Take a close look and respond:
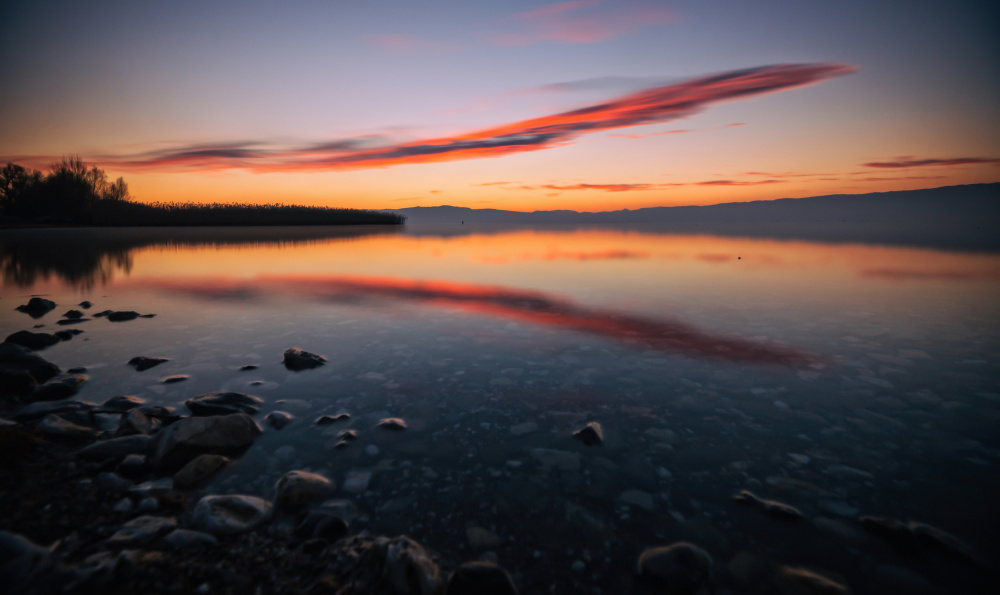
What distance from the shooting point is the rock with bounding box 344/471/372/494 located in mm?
3764

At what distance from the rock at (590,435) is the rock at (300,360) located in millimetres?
4396

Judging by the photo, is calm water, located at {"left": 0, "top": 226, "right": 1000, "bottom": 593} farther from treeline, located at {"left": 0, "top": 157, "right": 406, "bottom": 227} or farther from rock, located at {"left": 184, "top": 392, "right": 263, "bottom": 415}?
treeline, located at {"left": 0, "top": 157, "right": 406, "bottom": 227}

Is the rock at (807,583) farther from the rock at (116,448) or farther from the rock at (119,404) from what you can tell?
the rock at (119,404)

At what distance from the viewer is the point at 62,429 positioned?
174 inches

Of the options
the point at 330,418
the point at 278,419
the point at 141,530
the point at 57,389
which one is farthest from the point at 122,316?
the point at 141,530

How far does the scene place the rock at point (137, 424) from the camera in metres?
4.52

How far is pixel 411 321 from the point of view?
32.5 feet

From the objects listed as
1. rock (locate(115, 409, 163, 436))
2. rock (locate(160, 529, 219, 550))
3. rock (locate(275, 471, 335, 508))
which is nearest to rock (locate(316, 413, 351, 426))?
rock (locate(275, 471, 335, 508))

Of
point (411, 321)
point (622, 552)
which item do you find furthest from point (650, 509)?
point (411, 321)

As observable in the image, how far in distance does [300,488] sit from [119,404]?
11.0 feet

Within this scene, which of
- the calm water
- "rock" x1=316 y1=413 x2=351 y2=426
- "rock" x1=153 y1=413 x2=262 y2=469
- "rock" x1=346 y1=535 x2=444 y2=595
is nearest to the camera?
"rock" x1=346 y1=535 x2=444 y2=595

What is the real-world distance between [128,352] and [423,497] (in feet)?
22.5

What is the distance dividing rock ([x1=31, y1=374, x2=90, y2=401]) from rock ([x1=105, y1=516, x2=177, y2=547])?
3829 millimetres

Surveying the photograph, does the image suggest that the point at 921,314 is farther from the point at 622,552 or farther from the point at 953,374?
the point at 622,552
